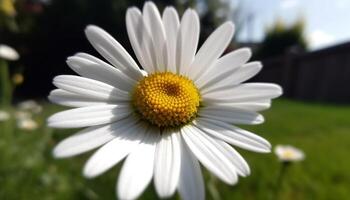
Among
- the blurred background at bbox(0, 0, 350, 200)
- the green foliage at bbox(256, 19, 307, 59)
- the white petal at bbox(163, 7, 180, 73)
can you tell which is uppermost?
the white petal at bbox(163, 7, 180, 73)

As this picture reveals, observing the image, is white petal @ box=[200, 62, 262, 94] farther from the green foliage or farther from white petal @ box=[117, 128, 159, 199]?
the green foliage

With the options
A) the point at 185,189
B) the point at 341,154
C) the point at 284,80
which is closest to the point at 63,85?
the point at 185,189

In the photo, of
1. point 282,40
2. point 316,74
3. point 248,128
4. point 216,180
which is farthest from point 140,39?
point 282,40

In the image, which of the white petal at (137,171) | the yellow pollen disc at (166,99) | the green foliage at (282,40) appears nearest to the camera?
the white petal at (137,171)

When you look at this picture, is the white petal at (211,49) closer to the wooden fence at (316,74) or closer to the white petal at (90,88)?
the white petal at (90,88)

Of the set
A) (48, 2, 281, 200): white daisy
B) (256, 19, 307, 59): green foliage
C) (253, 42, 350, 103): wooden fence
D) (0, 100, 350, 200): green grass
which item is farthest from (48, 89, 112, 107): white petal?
(256, 19, 307, 59): green foliage

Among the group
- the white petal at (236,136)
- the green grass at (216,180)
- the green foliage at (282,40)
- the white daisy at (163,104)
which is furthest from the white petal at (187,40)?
the green foliage at (282,40)

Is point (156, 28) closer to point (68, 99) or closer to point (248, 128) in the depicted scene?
point (68, 99)
